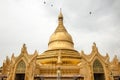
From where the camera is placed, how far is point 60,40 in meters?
46.0

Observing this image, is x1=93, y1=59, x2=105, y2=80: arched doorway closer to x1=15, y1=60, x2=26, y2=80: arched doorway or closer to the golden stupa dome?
the golden stupa dome

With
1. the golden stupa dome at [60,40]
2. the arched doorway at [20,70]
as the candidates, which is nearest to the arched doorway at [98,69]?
the golden stupa dome at [60,40]

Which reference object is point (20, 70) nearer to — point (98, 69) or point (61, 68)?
point (61, 68)

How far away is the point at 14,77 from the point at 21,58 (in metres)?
3.68

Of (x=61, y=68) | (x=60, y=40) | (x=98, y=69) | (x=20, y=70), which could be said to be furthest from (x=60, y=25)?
(x=20, y=70)

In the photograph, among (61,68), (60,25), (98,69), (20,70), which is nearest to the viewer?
(20,70)

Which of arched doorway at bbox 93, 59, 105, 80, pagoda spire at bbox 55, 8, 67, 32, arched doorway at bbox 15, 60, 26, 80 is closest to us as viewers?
arched doorway at bbox 15, 60, 26, 80

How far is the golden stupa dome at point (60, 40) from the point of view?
44850mm

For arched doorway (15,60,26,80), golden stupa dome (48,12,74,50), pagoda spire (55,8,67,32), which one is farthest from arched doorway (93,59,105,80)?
pagoda spire (55,8,67,32)

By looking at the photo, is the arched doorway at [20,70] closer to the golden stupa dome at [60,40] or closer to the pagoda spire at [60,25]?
the golden stupa dome at [60,40]

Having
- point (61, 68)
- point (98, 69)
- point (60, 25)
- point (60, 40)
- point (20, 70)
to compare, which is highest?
Answer: point (60, 25)

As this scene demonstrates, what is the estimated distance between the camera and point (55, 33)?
48.5 metres

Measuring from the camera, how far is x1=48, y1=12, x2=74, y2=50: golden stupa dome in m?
44.8

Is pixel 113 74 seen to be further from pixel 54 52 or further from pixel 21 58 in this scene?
pixel 21 58
